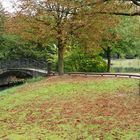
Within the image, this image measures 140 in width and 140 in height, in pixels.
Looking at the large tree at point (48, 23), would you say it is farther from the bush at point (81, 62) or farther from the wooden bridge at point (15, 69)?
the wooden bridge at point (15, 69)

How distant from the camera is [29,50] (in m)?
56.8

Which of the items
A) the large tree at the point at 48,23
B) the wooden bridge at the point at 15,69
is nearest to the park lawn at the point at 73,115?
the large tree at the point at 48,23

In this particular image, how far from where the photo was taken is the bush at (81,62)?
141ft

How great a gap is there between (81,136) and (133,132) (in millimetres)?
1727

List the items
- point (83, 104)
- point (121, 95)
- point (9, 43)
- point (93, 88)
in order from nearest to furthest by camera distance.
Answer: point (83, 104), point (121, 95), point (93, 88), point (9, 43)

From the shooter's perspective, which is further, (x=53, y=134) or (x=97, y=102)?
(x=97, y=102)

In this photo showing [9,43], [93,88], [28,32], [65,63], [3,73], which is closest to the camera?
[93,88]

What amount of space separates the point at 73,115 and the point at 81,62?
27.6m

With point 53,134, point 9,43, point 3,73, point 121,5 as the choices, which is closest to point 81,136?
point 53,134

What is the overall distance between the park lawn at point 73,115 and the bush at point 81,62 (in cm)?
1892

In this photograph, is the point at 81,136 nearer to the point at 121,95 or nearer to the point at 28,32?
the point at 121,95

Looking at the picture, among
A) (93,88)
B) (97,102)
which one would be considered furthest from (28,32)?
(97,102)

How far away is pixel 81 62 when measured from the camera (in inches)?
1706

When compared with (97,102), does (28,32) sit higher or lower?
higher
